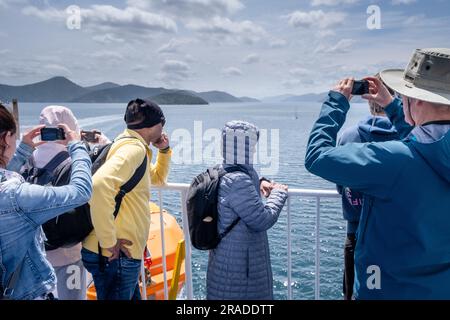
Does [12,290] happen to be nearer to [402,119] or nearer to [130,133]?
[130,133]

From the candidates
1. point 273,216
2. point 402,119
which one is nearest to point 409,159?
point 402,119

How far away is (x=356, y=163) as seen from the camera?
1388 mm

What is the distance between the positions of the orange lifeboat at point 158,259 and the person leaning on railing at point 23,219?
201 cm

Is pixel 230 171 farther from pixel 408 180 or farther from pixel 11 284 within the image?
pixel 11 284

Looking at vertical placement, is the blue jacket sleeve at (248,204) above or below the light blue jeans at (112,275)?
above

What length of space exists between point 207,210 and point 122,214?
0.47 m

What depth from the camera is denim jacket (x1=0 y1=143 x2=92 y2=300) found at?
148 centimetres

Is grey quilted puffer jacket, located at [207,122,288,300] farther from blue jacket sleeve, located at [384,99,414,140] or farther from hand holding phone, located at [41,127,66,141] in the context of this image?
hand holding phone, located at [41,127,66,141]

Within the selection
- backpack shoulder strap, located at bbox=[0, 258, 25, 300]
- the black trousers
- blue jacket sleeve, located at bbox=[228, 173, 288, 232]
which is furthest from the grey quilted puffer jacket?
backpack shoulder strap, located at bbox=[0, 258, 25, 300]

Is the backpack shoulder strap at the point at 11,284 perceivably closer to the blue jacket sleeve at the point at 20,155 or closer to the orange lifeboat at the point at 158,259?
the blue jacket sleeve at the point at 20,155

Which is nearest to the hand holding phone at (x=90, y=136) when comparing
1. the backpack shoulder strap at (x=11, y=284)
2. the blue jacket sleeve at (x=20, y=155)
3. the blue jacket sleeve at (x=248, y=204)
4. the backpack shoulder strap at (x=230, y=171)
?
the blue jacket sleeve at (x=20, y=155)

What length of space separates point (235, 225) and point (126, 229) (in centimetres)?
61

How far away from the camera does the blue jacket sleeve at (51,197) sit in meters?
1.49

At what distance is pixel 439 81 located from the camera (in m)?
1.43
